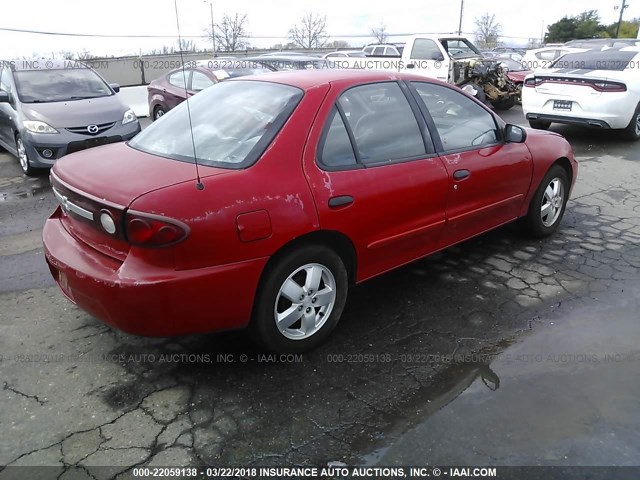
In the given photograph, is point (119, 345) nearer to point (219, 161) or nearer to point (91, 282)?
point (91, 282)

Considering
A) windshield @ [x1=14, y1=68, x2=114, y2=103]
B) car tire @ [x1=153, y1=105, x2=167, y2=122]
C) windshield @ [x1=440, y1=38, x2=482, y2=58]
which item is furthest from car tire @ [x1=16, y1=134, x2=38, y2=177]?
windshield @ [x1=440, y1=38, x2=482, y2=58]

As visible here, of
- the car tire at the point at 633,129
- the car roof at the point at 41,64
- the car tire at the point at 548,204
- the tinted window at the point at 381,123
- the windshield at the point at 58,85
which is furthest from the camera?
the car tire at the point at 633,129

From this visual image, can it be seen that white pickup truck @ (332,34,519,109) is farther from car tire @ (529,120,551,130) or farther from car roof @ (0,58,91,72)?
car roof @ (0,58,91,72)

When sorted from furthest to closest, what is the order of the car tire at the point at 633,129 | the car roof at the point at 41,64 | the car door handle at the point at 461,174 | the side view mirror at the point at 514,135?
the car tire at the point at 633,129
the car roof at the point at 41,64
the side view mirror at the point at 514,135
the car door handle at the point at 461,174

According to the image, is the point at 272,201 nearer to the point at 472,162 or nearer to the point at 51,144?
the point at 472,162

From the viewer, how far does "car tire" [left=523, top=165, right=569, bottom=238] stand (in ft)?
15.4

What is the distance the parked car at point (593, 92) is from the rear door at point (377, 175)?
6517 mm

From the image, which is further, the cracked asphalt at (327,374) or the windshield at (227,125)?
the windshield at (227,125)

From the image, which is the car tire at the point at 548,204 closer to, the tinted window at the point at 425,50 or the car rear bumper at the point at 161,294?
the car rear bumper at the point at 161,294

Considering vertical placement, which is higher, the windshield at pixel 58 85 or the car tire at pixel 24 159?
the windshield at pixel 58 85

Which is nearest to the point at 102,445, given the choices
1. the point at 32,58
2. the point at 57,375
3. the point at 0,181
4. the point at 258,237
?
the point at 57,375

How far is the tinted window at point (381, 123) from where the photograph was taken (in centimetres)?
330

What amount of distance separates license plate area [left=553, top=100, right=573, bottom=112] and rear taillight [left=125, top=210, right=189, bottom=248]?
836 cm

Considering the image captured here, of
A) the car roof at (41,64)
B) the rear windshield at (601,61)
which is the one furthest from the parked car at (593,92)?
the car roof at (41,64)
